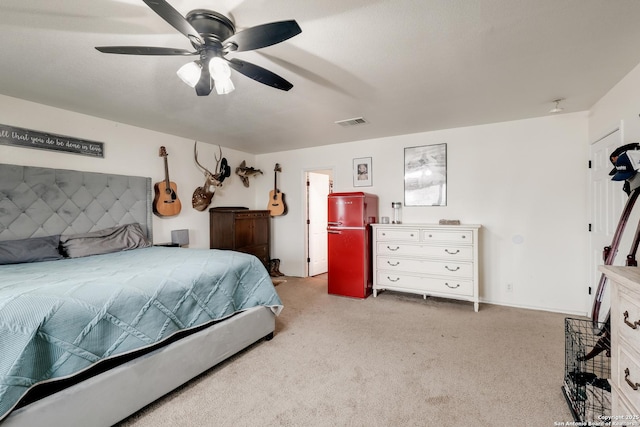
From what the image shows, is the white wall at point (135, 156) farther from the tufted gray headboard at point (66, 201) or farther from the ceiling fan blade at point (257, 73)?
the ceiling fan blade at point (257, 73)

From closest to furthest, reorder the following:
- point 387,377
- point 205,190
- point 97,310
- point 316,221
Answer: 1. point 97,310
2. point 387,377
3. point 205,190
4. point 316,221

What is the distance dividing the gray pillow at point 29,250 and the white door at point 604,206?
507 cm

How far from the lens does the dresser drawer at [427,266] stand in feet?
11.1

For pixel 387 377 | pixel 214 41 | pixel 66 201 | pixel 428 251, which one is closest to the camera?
pixel 214 41

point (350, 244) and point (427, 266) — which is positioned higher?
point (350, 244)

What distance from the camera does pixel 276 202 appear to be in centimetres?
520

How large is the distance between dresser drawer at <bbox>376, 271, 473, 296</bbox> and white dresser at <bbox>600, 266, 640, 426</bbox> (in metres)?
2.23

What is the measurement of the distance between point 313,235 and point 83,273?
12.1ft

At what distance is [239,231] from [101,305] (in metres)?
2.84

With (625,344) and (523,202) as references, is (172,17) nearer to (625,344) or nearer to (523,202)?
(625,344)

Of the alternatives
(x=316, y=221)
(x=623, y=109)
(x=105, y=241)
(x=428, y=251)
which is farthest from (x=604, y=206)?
(x=105, y=241)

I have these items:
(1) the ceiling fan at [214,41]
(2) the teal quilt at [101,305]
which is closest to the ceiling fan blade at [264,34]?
(1) the ceiling fan at [214,41]

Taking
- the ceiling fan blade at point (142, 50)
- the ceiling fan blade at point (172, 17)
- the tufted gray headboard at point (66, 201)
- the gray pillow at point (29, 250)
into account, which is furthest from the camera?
the tufted gray headboard at point (66, 201)

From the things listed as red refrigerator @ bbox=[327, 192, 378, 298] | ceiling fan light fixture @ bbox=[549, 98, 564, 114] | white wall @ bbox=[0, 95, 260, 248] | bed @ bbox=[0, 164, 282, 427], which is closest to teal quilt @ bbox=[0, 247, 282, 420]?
bed @ bbox=[0, 164, 282, 427]
